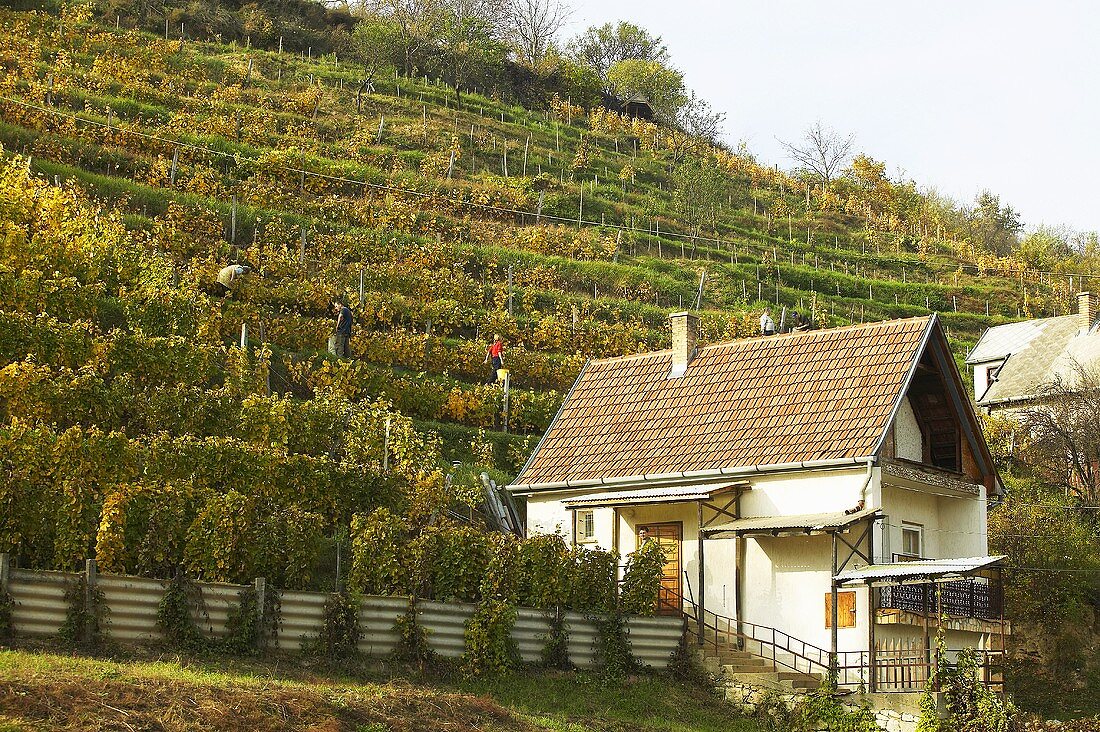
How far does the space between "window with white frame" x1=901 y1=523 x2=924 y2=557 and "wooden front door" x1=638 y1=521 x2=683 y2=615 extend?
4523 millimetres

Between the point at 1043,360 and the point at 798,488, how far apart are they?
28.1 meters

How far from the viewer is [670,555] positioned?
26.2m

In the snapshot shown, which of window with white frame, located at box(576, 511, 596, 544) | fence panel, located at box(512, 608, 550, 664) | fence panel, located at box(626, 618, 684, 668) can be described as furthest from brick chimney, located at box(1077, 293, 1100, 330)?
fence panel, located at box(512, 608, 550, 664)

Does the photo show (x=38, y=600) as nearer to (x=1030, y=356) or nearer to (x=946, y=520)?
(x=946, y=520)

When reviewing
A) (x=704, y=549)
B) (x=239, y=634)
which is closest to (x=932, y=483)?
(x=704, y=549)

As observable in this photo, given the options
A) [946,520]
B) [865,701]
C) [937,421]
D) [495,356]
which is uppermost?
[495,356]

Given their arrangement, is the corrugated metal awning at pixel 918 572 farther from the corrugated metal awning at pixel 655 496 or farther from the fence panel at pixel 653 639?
the corrugated metal awning at pixel 655 496

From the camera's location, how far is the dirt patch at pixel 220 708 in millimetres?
13273

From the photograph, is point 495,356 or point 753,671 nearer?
point 753,671

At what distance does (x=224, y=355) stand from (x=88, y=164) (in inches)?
666

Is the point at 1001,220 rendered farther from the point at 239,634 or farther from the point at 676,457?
the point at 239,634

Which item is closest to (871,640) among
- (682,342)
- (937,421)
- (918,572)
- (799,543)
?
(918,572)

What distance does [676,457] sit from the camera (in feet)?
87.3

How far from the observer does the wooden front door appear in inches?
1014
